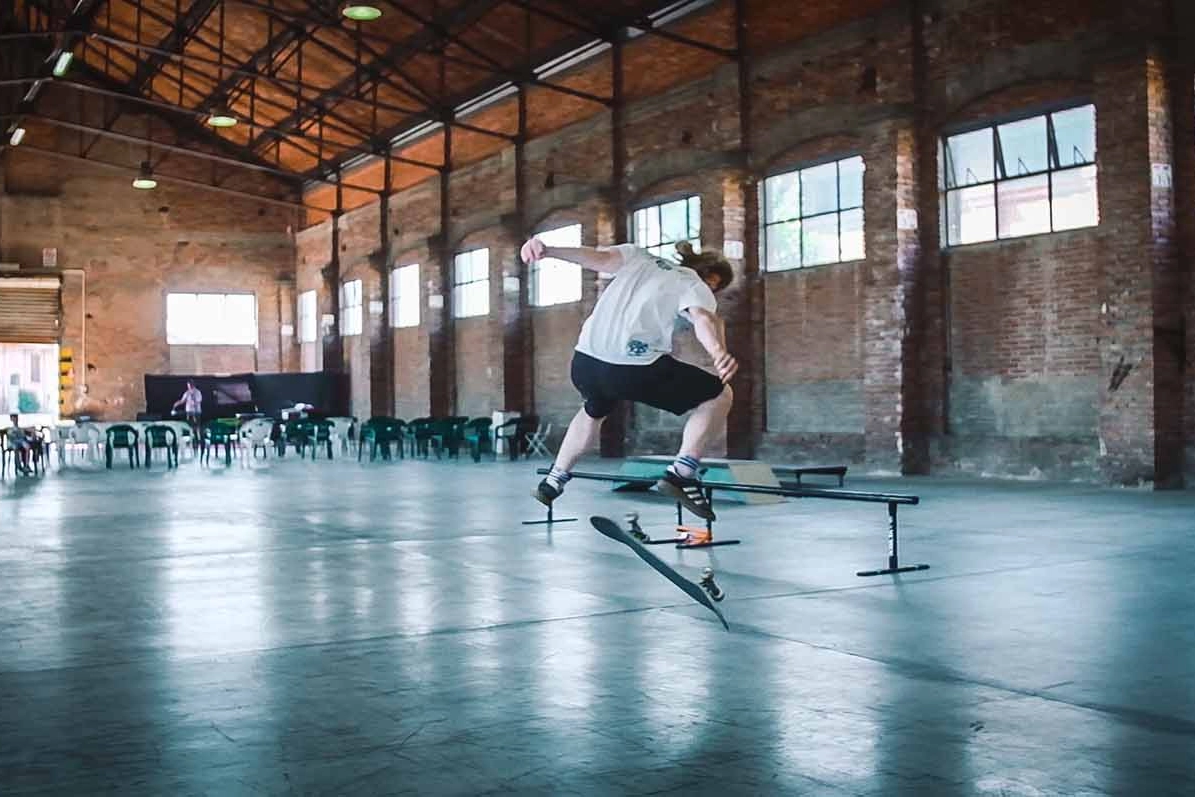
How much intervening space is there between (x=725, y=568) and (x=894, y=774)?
14.7 feet

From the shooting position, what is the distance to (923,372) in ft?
55.6

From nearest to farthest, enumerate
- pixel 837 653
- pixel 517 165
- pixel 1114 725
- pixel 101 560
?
pixel 1114 725 < pixel 837 653 < pixel 101 560 < pixel 517 165

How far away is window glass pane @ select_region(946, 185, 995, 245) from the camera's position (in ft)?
53.2

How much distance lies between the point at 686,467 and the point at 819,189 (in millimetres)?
13492

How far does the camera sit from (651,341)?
5.42 meters

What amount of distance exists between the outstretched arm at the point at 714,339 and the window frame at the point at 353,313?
89.8 feet

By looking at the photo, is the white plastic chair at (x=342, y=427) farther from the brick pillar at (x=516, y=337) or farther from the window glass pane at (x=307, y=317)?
the window glass pane at (x=307, y=317)

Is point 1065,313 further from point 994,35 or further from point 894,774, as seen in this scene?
point 894,774

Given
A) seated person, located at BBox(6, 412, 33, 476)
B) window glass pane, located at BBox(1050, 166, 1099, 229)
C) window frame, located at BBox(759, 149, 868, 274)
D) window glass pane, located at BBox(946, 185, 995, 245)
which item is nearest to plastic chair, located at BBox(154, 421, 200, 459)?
seated person, located at BBox(6, 412, 33, 476)

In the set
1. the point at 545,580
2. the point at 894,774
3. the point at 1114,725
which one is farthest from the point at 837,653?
the point at 545,580

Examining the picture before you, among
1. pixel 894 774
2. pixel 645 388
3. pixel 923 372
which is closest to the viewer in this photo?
pixel 894 774

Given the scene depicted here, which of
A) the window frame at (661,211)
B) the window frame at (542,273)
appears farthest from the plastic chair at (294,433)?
the window frame at (661,211)

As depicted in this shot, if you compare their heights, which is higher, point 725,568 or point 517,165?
point 517,165

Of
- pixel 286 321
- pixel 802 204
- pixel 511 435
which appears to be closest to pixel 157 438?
pixel 511 435
